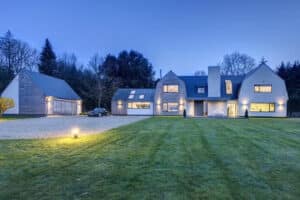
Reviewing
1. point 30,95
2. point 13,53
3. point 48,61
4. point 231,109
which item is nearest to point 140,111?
point 231,109

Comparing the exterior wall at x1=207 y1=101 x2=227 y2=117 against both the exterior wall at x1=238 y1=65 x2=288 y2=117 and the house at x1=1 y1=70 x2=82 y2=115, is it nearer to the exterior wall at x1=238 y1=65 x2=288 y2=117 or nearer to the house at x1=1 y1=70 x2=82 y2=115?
the exterior wall at x1=238 y1=65 x2=288 y2=117

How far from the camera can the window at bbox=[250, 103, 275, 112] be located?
115ft

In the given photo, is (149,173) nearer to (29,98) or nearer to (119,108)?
(29,98)

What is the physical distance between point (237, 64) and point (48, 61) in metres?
36.3

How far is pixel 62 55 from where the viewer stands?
59.5 m

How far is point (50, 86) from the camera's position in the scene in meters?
39.1

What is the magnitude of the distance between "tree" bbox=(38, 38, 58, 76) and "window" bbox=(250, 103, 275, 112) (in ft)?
114

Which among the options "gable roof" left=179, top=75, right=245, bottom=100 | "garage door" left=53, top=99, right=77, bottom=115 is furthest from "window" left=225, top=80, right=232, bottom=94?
"garage door" left=53, top=99, right=77, bottom=115

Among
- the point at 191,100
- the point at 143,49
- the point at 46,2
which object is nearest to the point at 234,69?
the point at 143,49

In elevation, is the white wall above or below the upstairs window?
below

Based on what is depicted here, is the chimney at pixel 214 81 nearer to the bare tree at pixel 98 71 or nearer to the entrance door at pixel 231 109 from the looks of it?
the entrance door at pixel 231 109

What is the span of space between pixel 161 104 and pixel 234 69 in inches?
958

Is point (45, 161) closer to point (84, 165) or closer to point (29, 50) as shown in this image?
point (84, 165)

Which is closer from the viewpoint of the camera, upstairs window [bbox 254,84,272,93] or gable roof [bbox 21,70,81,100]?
upstairs window [bbox 254,84,272,93]
